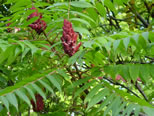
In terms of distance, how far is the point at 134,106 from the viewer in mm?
1483

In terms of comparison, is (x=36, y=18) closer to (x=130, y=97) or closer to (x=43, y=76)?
(x=43, y=76)

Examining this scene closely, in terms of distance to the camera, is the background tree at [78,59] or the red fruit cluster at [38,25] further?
the red fruit cluster at [38,25]

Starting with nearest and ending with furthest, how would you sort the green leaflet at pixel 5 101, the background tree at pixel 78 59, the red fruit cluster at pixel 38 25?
1. the green leaflet at pixel 5 101
2. the background tree at pixel 78 59
3. the red fruit cluster at pixel 38 25

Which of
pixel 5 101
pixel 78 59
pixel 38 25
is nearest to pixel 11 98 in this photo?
pixel 5 101

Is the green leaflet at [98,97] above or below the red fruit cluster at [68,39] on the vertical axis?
below

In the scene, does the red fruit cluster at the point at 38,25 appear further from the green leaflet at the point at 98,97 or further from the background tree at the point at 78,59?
the green leaflet at the point at 98,97

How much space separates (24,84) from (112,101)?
0.59 metres

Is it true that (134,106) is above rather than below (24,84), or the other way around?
below

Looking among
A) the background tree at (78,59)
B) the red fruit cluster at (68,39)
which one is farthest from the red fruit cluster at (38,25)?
the red fruit cluster at (68,39)

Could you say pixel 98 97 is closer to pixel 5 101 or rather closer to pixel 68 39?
pixel 68 39

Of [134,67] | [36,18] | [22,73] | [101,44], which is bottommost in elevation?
[22,73]

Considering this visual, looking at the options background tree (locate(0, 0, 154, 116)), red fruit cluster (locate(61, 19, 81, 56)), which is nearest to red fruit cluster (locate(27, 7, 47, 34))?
background tree (locate(0, 0, 154, 116))

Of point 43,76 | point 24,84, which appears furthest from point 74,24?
point 24,84

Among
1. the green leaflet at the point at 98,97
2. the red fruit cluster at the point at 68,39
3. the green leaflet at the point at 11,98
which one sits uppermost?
the red fruit cluster at the point at 68,39
